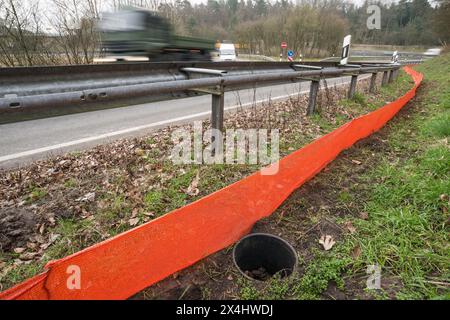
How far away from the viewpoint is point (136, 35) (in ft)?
28.3

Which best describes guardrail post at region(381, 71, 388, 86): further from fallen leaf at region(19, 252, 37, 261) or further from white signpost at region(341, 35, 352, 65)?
fallen leaf at region(19, 252, 37, 261)

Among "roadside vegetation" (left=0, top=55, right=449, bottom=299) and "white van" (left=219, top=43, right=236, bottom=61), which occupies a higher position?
"white van" (left=219, top=43, right=236, bottom=61)

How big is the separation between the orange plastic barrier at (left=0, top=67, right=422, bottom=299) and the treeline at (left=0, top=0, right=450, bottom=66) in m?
10.4

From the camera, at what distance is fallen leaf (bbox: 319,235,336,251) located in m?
2.40

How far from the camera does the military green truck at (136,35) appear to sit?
867 cm

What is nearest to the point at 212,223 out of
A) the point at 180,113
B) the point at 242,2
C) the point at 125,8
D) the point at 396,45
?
the point at 180,113

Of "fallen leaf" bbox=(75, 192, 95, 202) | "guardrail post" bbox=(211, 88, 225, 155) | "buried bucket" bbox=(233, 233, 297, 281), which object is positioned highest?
"guardrail post" bbox=(211, 88, 225, 155)

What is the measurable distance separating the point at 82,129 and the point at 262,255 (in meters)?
4.57

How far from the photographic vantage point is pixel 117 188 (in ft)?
10.1

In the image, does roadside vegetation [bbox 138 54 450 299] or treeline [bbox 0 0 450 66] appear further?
treeline [bbox 0 0 450 66]

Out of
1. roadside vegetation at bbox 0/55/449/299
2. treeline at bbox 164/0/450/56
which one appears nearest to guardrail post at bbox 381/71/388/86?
roadside vegetation at bbox 0/55/449/299

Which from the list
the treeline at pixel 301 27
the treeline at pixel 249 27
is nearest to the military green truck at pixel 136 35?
the treeline at pixel 249 27
